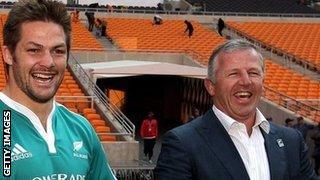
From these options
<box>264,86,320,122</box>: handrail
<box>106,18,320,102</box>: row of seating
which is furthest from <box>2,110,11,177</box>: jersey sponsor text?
<box>106,18,320,102</box>: row of seating

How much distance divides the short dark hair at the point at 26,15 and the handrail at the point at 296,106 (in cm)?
1150

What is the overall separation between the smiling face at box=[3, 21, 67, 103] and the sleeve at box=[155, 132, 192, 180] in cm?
69

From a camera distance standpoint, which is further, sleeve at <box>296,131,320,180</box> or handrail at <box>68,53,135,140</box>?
handrail at <box>68,53,135,140</box>

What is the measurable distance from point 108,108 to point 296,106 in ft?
15.7

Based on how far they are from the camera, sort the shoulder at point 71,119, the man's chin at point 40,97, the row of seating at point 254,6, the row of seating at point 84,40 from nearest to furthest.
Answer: the man's chin at point 40,97 < the shoulder at point 71,119 < the row of seating at point 84,40 < the row of seating at point 254,6

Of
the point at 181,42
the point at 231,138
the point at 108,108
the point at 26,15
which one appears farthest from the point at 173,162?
the point at 181,42

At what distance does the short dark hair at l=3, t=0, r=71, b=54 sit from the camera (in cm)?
225

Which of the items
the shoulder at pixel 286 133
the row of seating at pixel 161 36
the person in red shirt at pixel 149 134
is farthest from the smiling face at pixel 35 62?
the row of seating at pixel 161 36

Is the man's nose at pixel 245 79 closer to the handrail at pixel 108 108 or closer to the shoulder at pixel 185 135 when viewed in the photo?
the shoulder at pixel 185 135

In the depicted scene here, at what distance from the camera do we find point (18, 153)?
218cm

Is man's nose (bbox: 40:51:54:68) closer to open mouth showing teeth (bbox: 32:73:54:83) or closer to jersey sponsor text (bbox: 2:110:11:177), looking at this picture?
open mouth showing teeth (bbox: 32:73:54:83)

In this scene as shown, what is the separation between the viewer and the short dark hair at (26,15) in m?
2.25

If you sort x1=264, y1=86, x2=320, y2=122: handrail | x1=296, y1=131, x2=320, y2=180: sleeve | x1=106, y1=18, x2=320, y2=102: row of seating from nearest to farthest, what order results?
x1=296, y1=131, x2=320, y2=180: sleeve
x1=264, y1=86, x2=320, y2=122: handrail
x1=106, y1=18, x2=320, y2=102: row of seating

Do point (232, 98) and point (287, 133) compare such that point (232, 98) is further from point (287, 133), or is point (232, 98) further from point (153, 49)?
point (153, 49)
